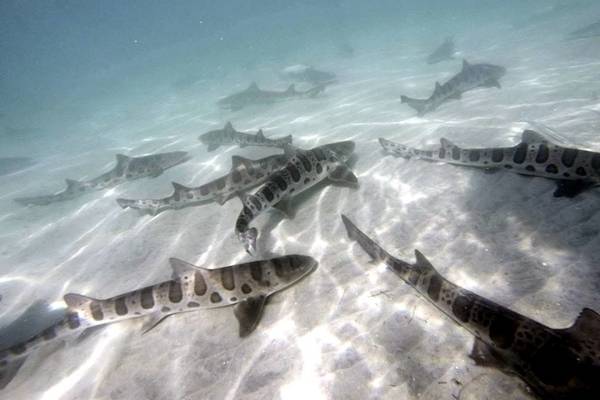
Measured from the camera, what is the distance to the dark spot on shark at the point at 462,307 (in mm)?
3467

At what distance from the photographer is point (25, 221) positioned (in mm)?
10781

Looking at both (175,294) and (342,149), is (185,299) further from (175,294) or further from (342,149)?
(342,149)

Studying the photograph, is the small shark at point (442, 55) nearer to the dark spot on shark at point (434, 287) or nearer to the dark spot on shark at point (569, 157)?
the dark spot on shark at point (569, 157)

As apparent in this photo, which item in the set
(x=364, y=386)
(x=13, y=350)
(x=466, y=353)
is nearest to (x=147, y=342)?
(x=13, y=350)

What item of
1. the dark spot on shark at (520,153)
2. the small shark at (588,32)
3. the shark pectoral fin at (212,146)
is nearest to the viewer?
the dark spot on shark at (520,153)

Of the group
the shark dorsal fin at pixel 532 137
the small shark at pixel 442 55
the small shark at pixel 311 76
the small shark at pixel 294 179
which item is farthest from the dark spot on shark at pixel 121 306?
the small shark at pixel 442 55

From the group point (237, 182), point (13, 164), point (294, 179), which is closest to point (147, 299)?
point (294, 179)

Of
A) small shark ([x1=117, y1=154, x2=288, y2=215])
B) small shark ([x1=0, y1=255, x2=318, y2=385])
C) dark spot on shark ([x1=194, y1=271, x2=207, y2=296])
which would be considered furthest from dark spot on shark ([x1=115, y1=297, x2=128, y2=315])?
small shark ([x1=117, y1=154, x2=288, y2=215])

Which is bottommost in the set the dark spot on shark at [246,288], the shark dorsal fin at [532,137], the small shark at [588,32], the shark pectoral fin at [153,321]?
the shark pectoral fin at [153,321]

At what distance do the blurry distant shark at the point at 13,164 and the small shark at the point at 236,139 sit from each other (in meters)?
13.8

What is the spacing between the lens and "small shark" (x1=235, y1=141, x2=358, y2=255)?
612cm

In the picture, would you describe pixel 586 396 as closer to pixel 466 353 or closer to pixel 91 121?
pixel 466 353

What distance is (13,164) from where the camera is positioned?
65.4 ft

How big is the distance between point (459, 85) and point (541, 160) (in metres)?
7.74
